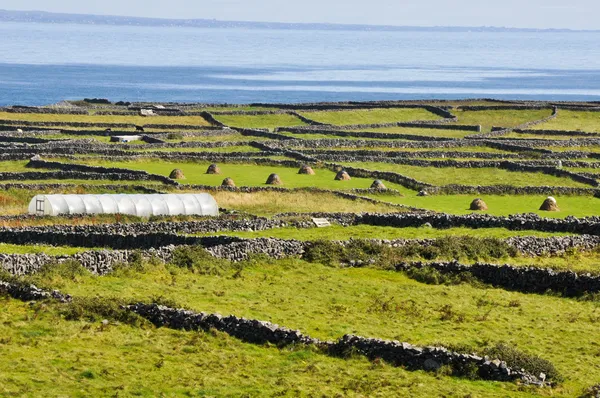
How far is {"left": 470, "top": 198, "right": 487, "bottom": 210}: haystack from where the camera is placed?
230 ft

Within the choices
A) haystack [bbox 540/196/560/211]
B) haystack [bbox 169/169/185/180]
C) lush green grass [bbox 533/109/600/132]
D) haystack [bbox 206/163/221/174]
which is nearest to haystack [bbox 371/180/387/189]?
haystack [bbox 540/196/560/211]

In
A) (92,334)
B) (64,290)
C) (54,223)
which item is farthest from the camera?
(54,223)

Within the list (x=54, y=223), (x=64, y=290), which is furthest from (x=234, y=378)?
(x=54, y=223)

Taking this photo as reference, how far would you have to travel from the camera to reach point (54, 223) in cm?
5931

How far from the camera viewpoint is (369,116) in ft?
448

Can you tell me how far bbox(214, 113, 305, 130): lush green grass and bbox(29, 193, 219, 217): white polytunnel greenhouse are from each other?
62085 mm

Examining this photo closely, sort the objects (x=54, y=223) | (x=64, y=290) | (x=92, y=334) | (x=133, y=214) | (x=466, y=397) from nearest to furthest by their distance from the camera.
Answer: (x=466, y=397) → (x=92, y=334) → (x=64, y=290) → (x=54, y=223) → (x=133, y=214)

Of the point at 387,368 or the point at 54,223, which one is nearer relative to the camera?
the point at 387,368

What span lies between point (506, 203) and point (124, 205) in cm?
2462

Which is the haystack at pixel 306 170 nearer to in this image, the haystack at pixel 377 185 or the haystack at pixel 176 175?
the haystack at pixel 377 185

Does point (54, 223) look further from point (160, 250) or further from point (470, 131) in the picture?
point (470, 131)

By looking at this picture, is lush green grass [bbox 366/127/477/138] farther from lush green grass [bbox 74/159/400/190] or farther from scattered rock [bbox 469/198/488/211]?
scattered rock [bbox 469/198/488/211]

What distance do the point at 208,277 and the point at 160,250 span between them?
2.68 metres

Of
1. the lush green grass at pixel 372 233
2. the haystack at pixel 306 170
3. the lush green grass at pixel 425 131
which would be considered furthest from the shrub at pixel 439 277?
the lush green grass at pixel 425 131
